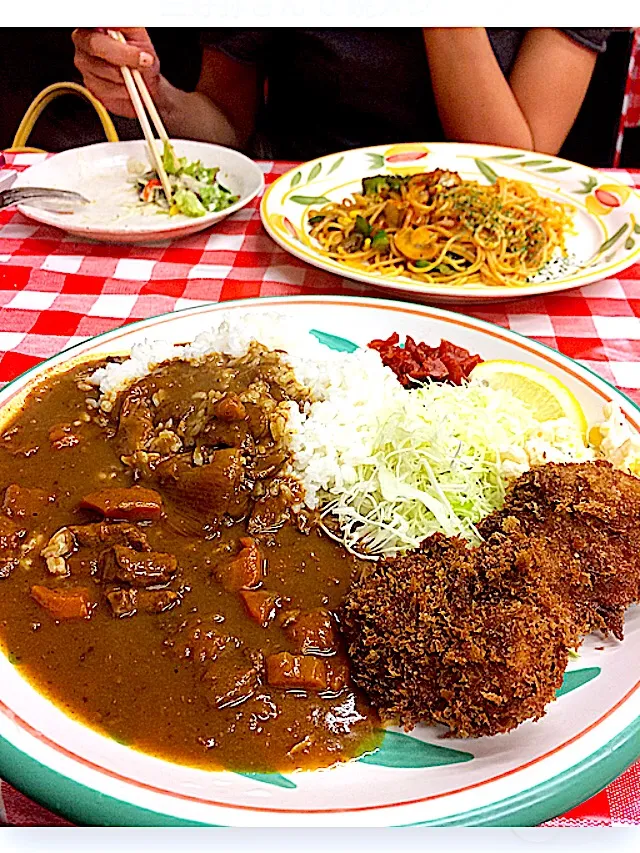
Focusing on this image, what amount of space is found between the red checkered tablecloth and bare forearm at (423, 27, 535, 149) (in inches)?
50.8

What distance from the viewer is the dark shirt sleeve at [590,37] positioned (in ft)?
12.6

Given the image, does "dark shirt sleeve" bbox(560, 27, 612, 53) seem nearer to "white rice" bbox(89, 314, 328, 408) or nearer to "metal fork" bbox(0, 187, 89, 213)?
"metal fork" bbox(0, 187, 89, 213)

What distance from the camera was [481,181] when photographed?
138 inches

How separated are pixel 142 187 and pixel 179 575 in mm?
2213

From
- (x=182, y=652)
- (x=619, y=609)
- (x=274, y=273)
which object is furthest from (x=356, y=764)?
(x=274, y=273)

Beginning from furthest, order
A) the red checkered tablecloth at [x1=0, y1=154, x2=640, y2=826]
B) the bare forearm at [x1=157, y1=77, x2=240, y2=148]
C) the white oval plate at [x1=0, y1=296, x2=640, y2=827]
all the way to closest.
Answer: the bare forearm at [x1=157, y1=77, x2=240, y2=148], the red checkered tablecloth at [x1=0, y1=154, x2=640, y2=826], the white oval plate at [x1=0, y1=296, x2=640, y2=827]

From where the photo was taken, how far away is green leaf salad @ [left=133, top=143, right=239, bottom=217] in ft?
10.4

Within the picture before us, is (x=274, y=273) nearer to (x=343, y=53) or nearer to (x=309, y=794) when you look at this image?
(x=343, y=53)

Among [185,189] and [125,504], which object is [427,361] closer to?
[125,504]

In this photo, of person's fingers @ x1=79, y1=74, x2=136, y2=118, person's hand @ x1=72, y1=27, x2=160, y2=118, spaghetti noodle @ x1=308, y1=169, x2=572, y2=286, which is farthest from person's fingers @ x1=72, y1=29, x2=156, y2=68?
spaghetti noodle @ x1=308, y1=169, x2=572, y2=286

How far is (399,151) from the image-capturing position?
3611 mm

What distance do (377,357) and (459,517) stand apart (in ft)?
1.90

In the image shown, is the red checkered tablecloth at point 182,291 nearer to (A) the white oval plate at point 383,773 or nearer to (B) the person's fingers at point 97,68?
(B) the person's fingers at point 97,68

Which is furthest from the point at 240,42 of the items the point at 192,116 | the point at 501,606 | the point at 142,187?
the point at 501,606
